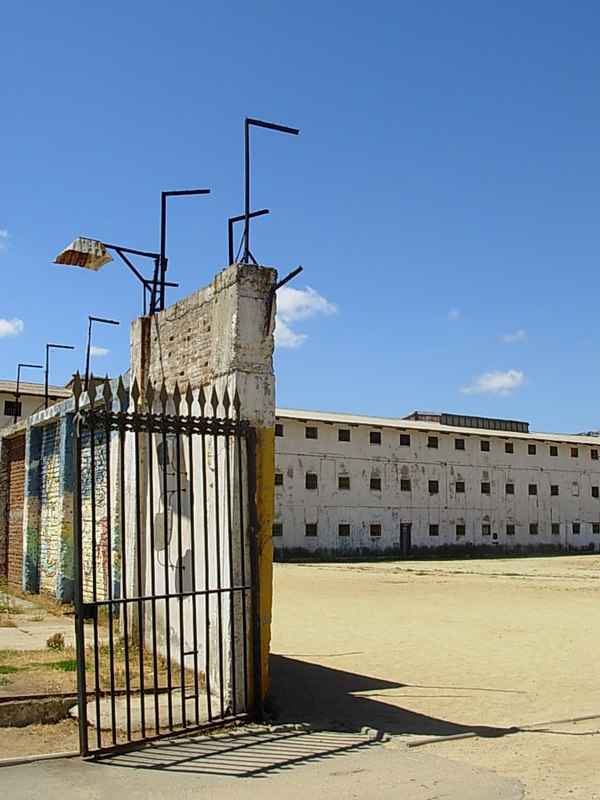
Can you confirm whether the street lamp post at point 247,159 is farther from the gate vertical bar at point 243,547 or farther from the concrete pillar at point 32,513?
the concrete pillar at point 32,513

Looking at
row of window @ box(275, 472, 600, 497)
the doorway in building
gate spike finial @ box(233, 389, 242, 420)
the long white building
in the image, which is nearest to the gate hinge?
gate spike finial @ box(233, 389, 242, 420)

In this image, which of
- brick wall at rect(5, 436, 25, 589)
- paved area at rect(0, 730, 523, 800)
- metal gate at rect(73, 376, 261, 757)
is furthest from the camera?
brick wall at rect(5, 436, 25, 589)

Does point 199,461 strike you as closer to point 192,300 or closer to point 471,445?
point 192,300

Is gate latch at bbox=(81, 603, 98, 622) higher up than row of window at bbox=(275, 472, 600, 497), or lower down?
lower down

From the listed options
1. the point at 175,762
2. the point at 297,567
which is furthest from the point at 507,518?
the point at 175,762

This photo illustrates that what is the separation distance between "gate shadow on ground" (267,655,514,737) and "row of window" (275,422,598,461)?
2868cm

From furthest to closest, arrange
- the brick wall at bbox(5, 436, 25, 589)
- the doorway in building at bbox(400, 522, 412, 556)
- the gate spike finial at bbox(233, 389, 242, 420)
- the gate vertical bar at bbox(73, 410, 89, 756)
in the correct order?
the doorway in building at bbox(400, 522, 412, 556) → the brick wall at bbox(5, 436, 25, 589) → the gate spike finial at bbox(233, 389, 242, 420) → the gate vertical bar at bbox(73, 410, 89, 756)

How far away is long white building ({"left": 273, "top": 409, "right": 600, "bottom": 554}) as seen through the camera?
Answer: 129 feet

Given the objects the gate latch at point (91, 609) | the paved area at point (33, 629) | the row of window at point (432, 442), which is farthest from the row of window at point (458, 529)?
the gate latch at point (91, 609)

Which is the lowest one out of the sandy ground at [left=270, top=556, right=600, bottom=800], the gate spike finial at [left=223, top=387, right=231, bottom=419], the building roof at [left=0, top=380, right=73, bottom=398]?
the sandy ground at [left=270, top=556, right=600, bottom=800]

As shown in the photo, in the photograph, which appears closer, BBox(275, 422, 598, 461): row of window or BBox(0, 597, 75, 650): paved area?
BBox(0, 597, 75, 650): paved area

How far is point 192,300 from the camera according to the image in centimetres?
941

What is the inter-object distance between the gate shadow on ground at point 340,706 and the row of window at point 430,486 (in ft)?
93.7

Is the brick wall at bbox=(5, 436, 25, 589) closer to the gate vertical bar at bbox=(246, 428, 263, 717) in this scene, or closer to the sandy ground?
the sandy ground
